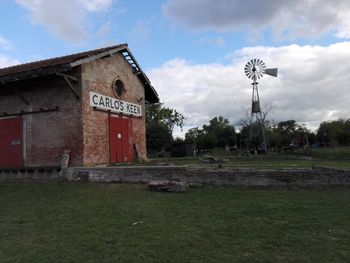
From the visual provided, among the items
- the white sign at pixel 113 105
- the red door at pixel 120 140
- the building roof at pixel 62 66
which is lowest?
the red door at pixel 120 140

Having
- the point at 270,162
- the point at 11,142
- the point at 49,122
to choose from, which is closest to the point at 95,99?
the point at 49,122

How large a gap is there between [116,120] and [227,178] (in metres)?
7.67

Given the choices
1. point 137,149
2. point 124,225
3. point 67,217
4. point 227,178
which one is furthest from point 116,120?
point 124,225

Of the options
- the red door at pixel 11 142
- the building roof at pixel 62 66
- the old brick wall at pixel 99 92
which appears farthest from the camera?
the red door at pixel 11 142

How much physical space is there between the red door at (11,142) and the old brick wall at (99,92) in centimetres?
333

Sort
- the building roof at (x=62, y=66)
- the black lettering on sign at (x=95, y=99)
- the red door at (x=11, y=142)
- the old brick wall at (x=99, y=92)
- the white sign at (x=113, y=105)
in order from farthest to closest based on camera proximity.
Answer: the red door at (x=11, y=142)
the white sign at (x=113, y=105)
the black lettering on sign at (x=95, y=99)
the old brick wall at (x=99, y=92)
the building roof at (x=62, y=66)

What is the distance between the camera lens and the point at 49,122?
14.9 m

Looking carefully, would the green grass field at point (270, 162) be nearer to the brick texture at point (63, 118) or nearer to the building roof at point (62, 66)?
the brick texture at point (63, 118)

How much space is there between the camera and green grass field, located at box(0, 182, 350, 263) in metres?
4.86

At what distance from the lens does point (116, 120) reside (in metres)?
16.7

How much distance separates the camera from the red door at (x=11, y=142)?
1546cm

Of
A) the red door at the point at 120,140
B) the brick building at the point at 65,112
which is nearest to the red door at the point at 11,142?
the brick building at the point at 65,112

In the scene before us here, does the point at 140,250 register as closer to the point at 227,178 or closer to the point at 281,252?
the point at 281,252

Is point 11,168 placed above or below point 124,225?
above
